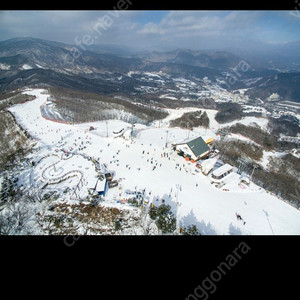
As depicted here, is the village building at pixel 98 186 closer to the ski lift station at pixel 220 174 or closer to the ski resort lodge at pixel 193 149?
the ski resort lodge at pixel 193 149

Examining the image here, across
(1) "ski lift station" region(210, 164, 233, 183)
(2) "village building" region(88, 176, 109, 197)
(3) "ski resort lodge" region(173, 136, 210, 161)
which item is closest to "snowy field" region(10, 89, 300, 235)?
(2) "village building" region(88, 176, 109, 197)

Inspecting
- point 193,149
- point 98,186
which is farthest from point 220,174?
point 98,186

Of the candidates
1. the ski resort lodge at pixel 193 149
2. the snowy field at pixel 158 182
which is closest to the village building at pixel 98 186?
the snowy field at pixel 158 182
